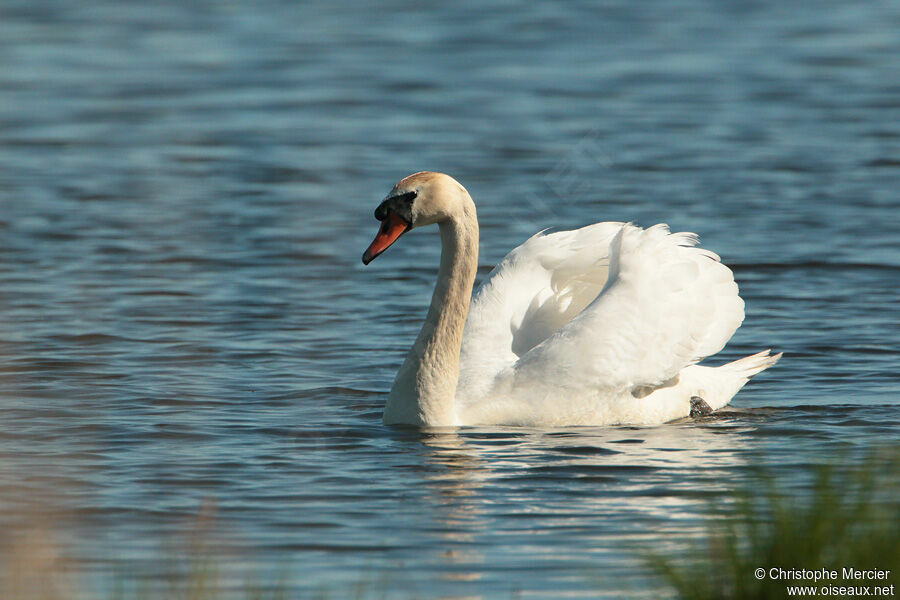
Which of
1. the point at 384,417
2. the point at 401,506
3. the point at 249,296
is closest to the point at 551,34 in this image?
the point at 249,296

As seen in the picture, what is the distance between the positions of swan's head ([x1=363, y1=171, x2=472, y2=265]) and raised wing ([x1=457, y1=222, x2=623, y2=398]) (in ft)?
3.05

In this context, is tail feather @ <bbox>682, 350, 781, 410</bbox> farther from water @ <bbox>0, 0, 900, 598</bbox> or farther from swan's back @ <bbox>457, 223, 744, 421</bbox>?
swan's back @ <bbox>457, 223, 744, 421</bbox>

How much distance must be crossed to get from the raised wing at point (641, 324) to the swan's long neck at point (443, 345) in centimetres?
32

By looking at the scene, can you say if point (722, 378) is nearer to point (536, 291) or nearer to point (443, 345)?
point (536, 291)

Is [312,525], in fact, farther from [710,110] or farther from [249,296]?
[710,110]

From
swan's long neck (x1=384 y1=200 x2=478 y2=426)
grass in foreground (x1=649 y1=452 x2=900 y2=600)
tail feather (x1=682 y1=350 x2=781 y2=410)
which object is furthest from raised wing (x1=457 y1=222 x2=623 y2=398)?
grass in foreground (x1=649 y1=452 x2=900 y2=600)

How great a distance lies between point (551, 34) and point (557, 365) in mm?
17643

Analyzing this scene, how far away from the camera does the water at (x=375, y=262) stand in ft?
23.2

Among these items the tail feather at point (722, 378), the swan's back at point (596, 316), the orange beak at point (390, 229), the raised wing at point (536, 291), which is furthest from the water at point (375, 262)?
the orange beak at point (390, 229)

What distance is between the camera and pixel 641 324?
8.80 m

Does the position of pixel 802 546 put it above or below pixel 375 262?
above

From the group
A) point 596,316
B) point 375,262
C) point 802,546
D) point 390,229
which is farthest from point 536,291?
point 802,546

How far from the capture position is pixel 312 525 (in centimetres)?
699

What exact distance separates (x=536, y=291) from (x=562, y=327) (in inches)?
21.3
